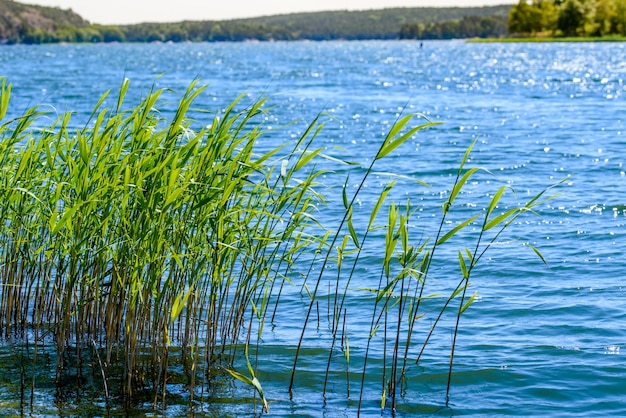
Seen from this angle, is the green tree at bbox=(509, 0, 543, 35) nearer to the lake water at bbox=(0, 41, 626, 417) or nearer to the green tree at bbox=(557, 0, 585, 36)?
the green tree at bbox=(557, 0, 585, 36)

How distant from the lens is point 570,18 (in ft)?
527

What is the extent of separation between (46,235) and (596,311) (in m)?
6.87

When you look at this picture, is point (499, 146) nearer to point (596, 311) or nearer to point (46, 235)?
point (596, 311)

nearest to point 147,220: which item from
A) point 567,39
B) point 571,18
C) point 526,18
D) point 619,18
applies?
point 619,18

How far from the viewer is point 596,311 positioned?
11156 millimetres

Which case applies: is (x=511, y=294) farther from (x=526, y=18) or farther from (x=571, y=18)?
(x=526, y=18)

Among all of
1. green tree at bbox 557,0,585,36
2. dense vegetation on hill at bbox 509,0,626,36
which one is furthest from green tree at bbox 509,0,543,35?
green tree at bbox 557,0,585,36

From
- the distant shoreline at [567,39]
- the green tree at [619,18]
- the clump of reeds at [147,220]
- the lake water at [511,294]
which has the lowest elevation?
the lake water at [511,294]

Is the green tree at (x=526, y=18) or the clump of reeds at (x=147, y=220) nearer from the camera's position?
the clump of reeds at (x=147, y=220)

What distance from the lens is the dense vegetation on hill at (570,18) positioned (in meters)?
150

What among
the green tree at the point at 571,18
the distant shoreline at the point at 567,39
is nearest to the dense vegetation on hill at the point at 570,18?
the green tree at the point at 571,18

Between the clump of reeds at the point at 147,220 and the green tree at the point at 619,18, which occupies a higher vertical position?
the green tree at the point at 619,18

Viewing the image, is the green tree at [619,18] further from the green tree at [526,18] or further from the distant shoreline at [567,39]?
→ the green tree at [526,18]

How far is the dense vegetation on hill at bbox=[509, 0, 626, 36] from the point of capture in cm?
14962
